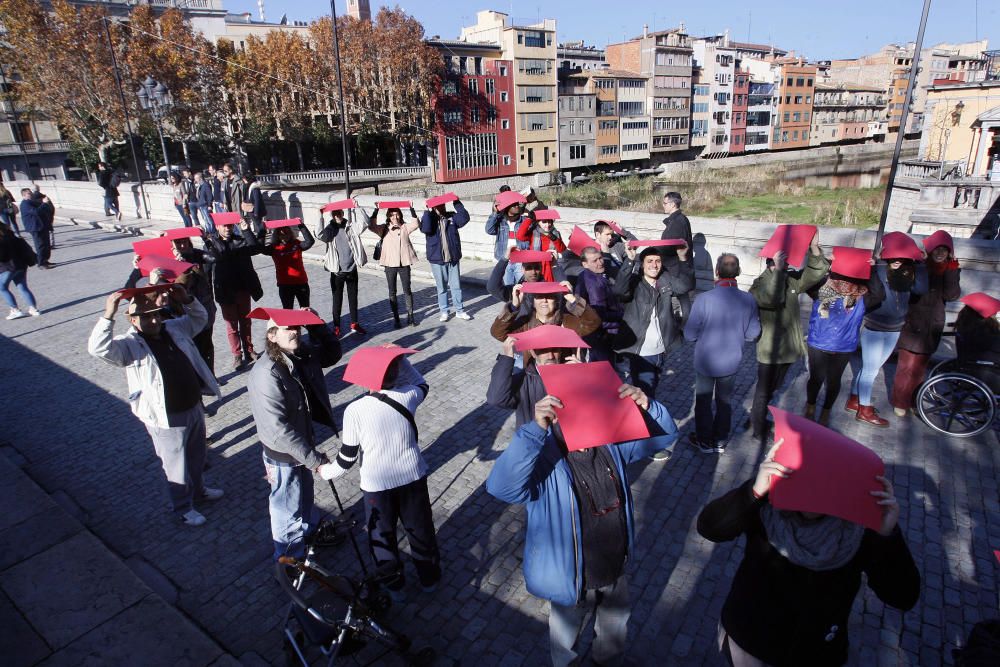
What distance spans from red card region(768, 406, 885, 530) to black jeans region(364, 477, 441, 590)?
89.9 inches

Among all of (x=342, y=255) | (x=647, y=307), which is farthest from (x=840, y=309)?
(x=342, y=255)

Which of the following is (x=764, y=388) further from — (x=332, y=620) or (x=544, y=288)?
(x=332, y=620)

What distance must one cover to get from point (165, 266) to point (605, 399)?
481 cm

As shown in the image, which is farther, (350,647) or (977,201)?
(977,201)

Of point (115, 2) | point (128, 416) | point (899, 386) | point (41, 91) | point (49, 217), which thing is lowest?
point (128, 416)

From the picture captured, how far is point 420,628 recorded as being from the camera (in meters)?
3.72

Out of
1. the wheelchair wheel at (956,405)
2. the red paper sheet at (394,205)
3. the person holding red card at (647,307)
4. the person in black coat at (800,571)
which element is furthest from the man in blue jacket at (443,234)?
the person in black coat at (800,571)

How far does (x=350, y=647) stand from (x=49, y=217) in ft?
53.2

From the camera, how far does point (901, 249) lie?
533 cm

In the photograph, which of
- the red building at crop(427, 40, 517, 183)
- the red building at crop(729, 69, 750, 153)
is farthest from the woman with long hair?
the red building at crop(729, 69, 750, 153)

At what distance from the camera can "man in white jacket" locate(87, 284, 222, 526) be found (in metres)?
4.45

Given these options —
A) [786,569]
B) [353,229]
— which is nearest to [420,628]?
[786,569]

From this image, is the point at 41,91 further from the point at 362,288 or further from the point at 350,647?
the point at 350,647

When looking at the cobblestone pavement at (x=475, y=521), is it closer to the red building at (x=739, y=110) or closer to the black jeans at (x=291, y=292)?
the black jeans at (x=291, y=292)
